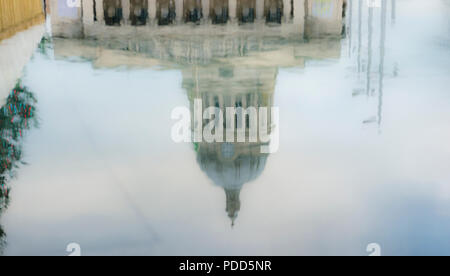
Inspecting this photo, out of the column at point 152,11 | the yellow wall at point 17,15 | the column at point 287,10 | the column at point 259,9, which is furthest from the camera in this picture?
the column at point 259,9

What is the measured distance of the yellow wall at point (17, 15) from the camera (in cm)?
3659

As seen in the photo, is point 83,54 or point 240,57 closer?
point 240,57

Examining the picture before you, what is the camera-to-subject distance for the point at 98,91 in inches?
1037

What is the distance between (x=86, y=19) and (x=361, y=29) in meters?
19.5

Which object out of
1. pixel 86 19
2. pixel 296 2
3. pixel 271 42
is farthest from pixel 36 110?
pixel 296 2

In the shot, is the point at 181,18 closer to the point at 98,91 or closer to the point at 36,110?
the point at 98,91

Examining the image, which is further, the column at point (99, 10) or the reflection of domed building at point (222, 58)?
the column at point (99, 10)

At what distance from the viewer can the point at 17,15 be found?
1618 inches

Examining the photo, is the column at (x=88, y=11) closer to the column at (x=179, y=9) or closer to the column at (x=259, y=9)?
the column at (x=179, y=9)

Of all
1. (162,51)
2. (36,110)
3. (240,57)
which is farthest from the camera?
(162,51)

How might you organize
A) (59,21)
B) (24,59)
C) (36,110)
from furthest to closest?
(59,21)
(24,59)
(36,110)

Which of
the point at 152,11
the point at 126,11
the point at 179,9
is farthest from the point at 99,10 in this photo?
the point at 179,9

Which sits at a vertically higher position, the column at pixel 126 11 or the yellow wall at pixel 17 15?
the yellow wall at pixel 17 15

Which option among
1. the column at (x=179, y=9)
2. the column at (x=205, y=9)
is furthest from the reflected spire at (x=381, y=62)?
the column at (x=179, y=9)
